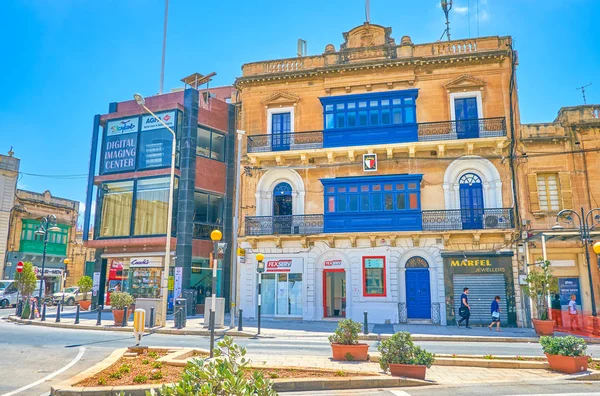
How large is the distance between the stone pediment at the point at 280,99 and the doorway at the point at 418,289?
1087cm

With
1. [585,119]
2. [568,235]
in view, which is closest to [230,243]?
[568,235]

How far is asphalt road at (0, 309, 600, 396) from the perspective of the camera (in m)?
9.64

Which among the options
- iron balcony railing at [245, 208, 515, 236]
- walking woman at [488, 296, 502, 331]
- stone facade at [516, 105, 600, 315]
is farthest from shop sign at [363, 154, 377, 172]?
walking woman at [488, 296, 502, 331]

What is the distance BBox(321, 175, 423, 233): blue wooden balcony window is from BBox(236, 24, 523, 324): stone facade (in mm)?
407

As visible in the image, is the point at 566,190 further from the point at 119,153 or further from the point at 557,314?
the point at 119,153

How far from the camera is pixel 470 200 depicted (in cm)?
2278

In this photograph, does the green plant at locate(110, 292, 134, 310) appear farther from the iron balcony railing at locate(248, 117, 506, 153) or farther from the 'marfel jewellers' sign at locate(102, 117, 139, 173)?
the iron balcony railing at locate(248, 117, 506, 153)

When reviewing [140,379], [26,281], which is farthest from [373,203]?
[26,281]

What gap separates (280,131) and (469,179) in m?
10.5

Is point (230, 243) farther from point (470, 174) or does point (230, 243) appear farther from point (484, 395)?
point (484, 395)

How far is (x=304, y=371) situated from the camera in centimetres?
913

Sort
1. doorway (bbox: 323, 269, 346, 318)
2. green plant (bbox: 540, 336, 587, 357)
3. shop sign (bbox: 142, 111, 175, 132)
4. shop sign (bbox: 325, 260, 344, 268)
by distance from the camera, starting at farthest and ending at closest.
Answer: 1. shop sign (bbox: 142, 111, 175, 132)
2. doorway (bbox: 323, 269, 346, 318)
3. shop sign (bbox: 325, 260, 344, 268)
4. green plant (bbox: 540, 336, 587, 357)

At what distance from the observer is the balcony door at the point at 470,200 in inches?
875

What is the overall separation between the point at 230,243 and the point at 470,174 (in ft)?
46.3
